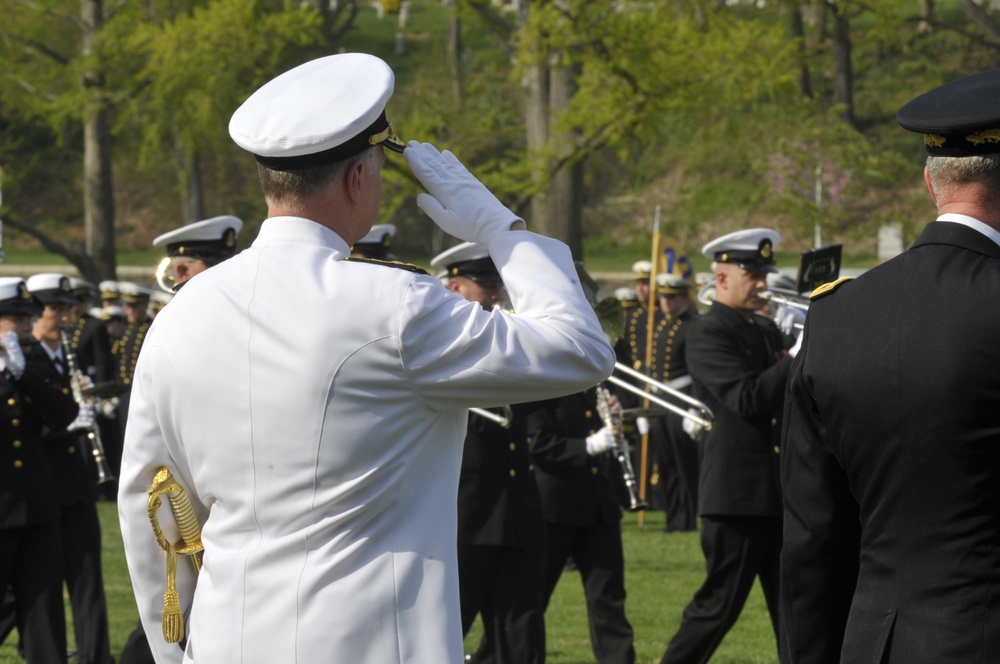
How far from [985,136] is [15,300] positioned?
18.0 feet

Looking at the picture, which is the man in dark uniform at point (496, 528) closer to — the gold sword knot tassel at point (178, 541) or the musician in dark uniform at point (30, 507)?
the musician in dark uniform at point (30, 507)

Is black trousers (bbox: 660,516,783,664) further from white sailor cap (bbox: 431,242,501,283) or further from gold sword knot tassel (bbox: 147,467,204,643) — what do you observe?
gold sword knot tassel (bbox: 147,467,204,643)

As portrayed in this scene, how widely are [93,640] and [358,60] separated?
4.96 metres

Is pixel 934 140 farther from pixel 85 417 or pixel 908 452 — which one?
pixel 85 417

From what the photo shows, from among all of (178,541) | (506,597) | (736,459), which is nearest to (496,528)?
(506,597)

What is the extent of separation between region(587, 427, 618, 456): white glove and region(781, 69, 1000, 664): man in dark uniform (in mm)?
4248

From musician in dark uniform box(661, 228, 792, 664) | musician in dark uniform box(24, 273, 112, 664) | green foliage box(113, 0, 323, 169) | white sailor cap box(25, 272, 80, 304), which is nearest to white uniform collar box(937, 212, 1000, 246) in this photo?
musician in dark uniform box(661, 228, 792, 664)

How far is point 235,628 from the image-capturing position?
273 centimetres

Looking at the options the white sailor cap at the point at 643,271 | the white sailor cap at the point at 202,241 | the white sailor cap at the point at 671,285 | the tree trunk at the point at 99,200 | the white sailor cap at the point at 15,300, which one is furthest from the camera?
the tree trunk at the point at 99,200

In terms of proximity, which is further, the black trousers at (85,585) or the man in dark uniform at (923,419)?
the black trousers at (85,585)

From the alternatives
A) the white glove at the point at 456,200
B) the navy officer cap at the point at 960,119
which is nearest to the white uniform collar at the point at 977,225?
the navy officer cap at the point at 960,119

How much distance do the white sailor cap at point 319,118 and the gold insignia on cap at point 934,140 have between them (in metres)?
1.05

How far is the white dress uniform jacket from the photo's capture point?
104 inches

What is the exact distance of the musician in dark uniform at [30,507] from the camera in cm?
668
